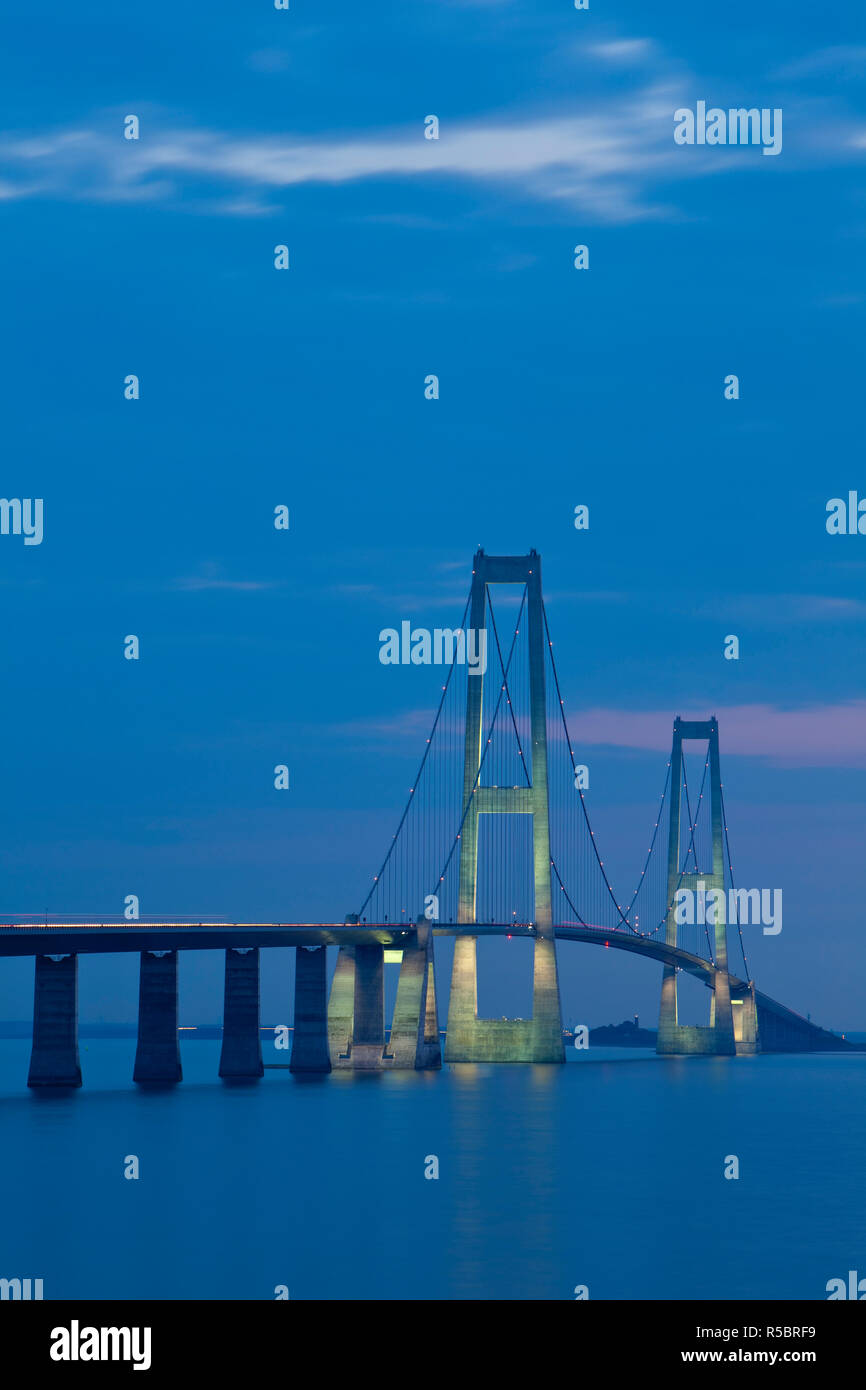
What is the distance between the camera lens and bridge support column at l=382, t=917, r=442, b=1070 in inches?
3541

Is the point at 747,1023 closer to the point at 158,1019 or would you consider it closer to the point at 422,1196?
the point at 158,1019

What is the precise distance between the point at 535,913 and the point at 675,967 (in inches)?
1199

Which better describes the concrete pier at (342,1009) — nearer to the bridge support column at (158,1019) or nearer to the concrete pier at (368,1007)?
the concrete pier at (368,1007)

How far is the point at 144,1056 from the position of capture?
8706cm

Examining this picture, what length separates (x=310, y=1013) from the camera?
308ft

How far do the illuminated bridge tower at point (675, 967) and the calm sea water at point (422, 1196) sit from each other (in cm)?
4671

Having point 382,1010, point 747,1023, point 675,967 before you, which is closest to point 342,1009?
point 382,1010

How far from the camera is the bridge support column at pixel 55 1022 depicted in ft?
247

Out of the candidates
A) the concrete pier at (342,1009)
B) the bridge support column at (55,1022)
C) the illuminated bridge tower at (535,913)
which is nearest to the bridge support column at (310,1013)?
the concrete pier at (342,1009)

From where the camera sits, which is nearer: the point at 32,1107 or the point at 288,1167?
the point at 288,1167

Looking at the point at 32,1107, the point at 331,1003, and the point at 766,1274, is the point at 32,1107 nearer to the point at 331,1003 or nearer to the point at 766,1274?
the point at 331,1003

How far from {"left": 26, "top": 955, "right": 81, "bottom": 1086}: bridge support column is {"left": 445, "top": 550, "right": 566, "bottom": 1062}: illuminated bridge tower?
19799mm
